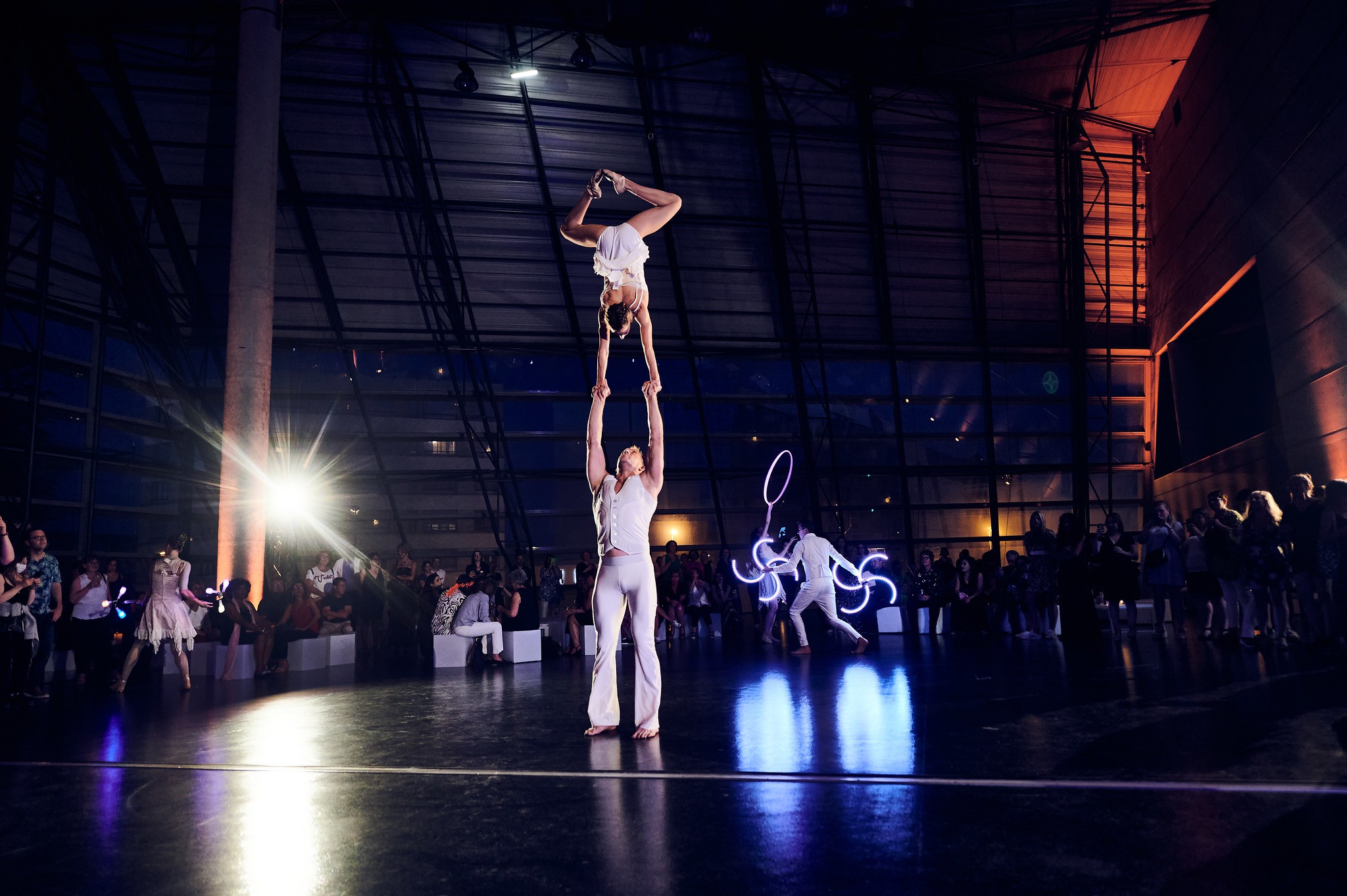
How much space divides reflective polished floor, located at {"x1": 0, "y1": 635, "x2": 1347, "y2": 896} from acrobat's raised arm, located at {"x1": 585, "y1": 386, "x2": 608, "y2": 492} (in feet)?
4.56

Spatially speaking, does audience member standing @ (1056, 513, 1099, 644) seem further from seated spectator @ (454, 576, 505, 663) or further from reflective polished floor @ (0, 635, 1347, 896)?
seated spectator @ (454, 576, 505, 663)

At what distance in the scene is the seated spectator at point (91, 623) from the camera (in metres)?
9.28

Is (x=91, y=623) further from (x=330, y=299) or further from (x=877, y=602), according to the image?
(x=877, y=602)

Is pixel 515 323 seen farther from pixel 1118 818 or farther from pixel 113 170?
pixel 1118 818

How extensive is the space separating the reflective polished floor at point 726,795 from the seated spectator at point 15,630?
182 cm

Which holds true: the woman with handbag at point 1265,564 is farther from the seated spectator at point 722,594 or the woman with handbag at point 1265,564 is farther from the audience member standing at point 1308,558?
the seated spectator at point 722,594

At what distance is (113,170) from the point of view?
14.7 m

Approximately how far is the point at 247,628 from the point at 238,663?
0.40m

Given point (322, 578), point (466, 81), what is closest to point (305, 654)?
point (322, 578)

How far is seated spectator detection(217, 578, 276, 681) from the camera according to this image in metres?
9.67

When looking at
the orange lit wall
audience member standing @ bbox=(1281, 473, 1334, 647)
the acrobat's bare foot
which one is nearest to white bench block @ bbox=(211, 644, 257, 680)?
the acrobat's bare foot

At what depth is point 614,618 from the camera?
4629mm

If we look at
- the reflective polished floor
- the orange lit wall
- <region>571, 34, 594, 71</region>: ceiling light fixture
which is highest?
<region>571, 34, 594, 71</region>: ceiling light fixture

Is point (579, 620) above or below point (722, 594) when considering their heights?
below
